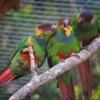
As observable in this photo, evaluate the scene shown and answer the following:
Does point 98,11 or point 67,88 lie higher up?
point 98,11

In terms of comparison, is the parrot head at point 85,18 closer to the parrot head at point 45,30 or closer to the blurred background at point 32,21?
the parrot head at point 45,30

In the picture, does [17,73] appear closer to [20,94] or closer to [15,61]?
[15,61]

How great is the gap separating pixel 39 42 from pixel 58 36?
0.09m

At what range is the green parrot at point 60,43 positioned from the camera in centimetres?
184

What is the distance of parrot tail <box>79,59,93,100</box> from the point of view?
1.74 metres

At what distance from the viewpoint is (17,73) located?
1.82m

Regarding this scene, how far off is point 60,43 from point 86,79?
20 centimetres

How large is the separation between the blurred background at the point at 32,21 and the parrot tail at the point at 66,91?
2.48 ft

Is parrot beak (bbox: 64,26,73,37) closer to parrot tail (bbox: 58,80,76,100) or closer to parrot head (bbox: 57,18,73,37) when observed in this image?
parrot head (bbox: 57,18,73,37)

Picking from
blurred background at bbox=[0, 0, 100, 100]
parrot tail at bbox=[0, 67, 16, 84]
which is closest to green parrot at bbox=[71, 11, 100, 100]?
parrot tail at bbox=[0, 67, 16, 84]

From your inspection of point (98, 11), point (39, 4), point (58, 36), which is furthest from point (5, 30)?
point (58, 36)

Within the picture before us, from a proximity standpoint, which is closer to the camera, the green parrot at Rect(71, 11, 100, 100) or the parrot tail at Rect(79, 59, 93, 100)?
the parrot tail at Rect(79, 59, 93, 100)

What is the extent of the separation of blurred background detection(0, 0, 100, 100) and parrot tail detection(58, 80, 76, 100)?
0.76 m

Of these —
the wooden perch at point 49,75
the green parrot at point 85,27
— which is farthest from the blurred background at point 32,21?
the wooden perch at point 49,75
